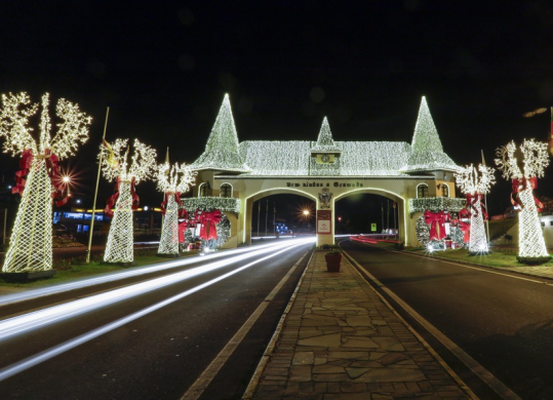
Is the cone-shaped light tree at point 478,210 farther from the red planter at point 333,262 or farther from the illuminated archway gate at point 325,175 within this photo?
the red planter at point 333,262

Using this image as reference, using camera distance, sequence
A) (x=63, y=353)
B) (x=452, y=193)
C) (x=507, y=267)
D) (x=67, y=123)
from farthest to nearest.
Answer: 1. (x=452, y=193)
2. (x=507, y=267)
3. (x=67, y=123)
4. (x=63, y=353)

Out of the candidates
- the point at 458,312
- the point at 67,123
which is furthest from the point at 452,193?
the point at 67,123

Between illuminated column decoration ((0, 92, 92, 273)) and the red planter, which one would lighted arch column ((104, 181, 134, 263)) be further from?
the red planter

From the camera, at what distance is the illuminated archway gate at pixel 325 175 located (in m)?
31.6

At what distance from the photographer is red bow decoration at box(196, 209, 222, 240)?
94.0 feet

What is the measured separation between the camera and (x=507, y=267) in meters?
14.5

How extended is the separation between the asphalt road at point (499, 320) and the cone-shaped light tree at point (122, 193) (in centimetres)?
1306

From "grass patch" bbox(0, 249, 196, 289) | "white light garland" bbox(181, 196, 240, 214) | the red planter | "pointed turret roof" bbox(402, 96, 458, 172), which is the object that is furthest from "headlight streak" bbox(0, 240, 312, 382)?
"pointed turret roof" bbox(402, 96, 458, 172)

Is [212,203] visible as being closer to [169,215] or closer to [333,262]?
[169,215]

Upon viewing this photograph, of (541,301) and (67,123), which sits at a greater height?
(67,123)

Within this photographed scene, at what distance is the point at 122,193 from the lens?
55.9ft

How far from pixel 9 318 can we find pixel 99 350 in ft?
11.1

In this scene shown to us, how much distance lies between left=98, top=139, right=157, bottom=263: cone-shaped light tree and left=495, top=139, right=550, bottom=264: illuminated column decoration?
65.2 feet

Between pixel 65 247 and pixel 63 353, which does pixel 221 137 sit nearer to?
pixel 65 247
